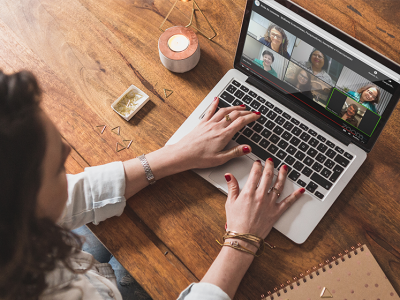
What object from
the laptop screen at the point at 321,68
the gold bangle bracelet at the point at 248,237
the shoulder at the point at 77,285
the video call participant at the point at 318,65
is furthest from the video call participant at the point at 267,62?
the shoulder at the point at 77,285

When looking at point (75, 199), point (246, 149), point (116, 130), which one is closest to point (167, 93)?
point (116, 130)

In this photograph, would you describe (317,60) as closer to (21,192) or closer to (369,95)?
(369,95)

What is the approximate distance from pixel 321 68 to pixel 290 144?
0.23 m

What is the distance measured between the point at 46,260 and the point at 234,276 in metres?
Answer: 0.43

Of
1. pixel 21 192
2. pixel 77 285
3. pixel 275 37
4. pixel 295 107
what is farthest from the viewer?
pixel 295 107

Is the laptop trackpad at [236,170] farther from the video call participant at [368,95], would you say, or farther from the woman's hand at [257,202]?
the video call participant at [368,95]

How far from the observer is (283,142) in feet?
3.06

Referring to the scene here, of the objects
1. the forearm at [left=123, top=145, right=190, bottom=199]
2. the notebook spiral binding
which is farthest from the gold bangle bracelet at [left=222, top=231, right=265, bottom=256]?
the forearm at [left=123, top=145, right=190, bottom=199]

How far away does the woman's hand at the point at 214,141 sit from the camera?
91 cm

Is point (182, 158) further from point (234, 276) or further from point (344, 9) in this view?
point (344, 9)

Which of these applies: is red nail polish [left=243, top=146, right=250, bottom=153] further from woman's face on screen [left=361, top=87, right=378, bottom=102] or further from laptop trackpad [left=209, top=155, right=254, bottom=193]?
woman's face on screen [left=361, top=87, right=378, bottom=102]

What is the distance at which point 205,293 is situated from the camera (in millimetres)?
762

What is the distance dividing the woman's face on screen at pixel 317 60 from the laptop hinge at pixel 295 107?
0.15 metres

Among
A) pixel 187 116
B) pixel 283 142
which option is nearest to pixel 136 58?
pixel 187 116
